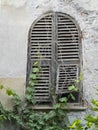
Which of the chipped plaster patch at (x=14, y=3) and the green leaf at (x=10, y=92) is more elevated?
the chipped plaster patch at (x=14, y=3)

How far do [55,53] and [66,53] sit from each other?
0.52ft

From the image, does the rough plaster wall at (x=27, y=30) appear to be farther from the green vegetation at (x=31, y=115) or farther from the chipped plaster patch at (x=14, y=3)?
the green vegetation at (x=31, y=115)

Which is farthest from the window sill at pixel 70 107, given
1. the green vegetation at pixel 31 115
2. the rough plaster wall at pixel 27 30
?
the rough plaster wall at pixel 27 30

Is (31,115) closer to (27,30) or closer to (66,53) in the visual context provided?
(66,53)

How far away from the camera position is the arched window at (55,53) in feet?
15.8

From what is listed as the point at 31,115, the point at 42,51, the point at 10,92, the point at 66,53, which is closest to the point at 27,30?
the point at 42,51

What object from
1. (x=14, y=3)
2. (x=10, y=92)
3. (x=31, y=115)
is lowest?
(x=31, y=115)

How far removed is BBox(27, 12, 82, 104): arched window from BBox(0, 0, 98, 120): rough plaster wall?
9 centimetres

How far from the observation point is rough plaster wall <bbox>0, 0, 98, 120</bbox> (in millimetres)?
4863

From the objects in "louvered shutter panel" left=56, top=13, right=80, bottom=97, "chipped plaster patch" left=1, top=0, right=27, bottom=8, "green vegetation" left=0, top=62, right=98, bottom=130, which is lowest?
"green vegetation" left=0, top=62, right=98, bottom=130

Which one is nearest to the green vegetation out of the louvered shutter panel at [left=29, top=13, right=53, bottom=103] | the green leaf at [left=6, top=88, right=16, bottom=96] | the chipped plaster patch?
the green leaf at [left=6, top=88, right=16, bottom=96]

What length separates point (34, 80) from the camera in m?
4.81

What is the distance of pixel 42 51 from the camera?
16.2 feet

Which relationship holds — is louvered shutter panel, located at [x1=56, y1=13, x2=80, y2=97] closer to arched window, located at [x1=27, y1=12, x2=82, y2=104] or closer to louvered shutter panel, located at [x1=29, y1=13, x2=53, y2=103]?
arched window, located at [x1=27, y1=12, x2=82, y2=104]
